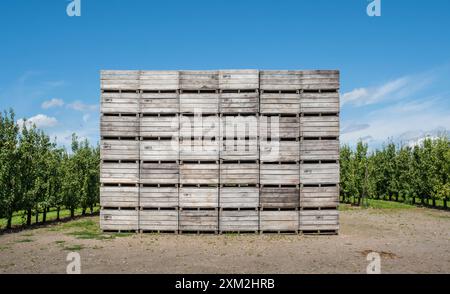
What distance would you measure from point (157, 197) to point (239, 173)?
307 centimetres

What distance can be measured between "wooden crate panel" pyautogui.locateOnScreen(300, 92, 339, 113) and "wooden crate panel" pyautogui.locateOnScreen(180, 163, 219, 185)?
384 cm

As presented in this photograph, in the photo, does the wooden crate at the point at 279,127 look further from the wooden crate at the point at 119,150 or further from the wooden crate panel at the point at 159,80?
the wooden crate at the point at 119,150

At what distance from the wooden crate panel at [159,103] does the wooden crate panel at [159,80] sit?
26 cm

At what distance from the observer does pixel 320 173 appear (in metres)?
14.0

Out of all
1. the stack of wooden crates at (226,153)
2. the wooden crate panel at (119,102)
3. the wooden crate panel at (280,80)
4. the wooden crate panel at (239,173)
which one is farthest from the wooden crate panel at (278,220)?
the wooden crate panel at (119,102)

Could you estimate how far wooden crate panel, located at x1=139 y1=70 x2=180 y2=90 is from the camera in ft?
46.3

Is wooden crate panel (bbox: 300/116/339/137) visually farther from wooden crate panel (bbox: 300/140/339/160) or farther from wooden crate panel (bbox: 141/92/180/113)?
wooden crate panel (bbox: 141/92/180/113)

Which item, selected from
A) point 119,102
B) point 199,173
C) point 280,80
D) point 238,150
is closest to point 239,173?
point 238,150

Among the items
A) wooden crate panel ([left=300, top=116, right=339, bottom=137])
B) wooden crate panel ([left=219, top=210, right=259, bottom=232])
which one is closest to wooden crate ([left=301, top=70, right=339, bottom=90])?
wooden crate panel ([left=300, top=116, right=339, bottom=137])

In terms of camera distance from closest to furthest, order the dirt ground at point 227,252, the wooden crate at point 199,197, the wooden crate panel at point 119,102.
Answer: the dirt ground at point 227,252
the wooden crate at point 199,197
the wooden crate panel at point 119,102

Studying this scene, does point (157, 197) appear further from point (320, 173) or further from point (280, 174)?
point (320, 173)

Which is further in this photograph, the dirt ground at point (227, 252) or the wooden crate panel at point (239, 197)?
the wooden crate panel at point (239, 197)

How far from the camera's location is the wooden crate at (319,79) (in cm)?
1408
